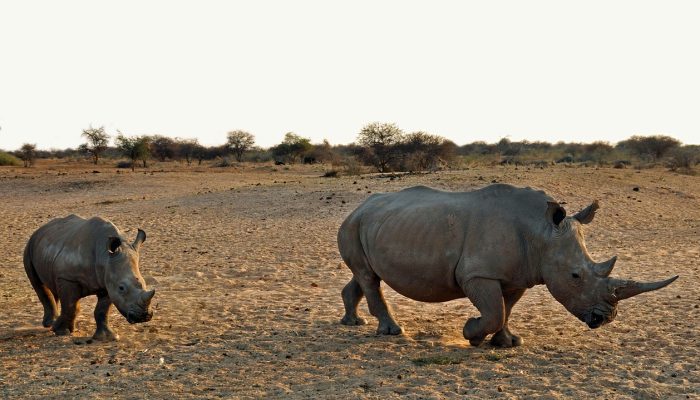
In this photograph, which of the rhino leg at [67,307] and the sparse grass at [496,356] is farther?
the rhino leg at [67,307]

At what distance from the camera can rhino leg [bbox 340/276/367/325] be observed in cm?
923

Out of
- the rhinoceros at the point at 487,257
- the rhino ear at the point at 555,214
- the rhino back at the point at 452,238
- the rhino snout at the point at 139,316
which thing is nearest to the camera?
the rhinoceros at the point at 487,257

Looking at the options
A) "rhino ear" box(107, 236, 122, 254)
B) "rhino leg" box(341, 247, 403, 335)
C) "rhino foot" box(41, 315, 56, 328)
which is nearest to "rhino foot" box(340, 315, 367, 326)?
"rhino leg" box(341, 247, 403, 335)

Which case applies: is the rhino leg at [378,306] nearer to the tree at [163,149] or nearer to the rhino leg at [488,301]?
the rhino leg at [488,301]

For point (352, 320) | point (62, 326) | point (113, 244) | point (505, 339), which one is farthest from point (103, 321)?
point (505, 339)

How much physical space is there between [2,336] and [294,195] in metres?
15.9

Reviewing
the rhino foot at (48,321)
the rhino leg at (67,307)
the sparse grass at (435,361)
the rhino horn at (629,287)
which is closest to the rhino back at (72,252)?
the rhino leg at (67,307)

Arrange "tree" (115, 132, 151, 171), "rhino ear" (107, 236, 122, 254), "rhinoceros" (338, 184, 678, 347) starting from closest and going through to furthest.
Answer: "rhinoceros" (338, 184, 678, 347), "rhino ear" (107, 236, 122, 254), "tree" (115, 132, 151, 171)

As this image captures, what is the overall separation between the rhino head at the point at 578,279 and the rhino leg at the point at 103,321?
4.79 m

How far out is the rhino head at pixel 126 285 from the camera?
790 cm

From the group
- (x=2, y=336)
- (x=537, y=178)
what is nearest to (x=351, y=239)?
(x=2, y=336)

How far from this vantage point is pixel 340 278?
12758 mm

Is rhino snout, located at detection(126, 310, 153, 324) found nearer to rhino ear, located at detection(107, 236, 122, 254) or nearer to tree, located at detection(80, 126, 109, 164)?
rhino ear, located at detection(107, 236, 122, 254)

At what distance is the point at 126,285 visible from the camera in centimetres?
804
